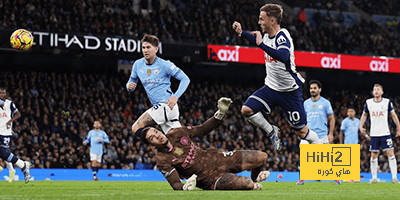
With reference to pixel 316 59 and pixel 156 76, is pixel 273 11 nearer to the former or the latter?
pixel 156 76

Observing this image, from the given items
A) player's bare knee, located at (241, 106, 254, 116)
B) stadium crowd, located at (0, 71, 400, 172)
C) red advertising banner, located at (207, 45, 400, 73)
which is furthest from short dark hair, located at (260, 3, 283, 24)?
red advertising banner, located at (207, 45, 400, 73)

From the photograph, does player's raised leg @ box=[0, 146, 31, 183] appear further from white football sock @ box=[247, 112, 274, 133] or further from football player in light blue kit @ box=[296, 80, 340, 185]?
football player in light blue kit @ box=[296, 80, 340, 185]

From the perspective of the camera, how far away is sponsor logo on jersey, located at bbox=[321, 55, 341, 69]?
1047 inches

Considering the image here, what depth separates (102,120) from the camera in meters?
22.6

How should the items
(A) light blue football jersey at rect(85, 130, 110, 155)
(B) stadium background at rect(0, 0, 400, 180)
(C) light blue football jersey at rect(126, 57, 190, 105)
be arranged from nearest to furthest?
(C) light blue football jersey at rect(126, 57, 190, 105) < (A) light blue football jersey at rect(85, 130, 110, 155) < (B) stadium background at rect(0, 0, 400, 180)

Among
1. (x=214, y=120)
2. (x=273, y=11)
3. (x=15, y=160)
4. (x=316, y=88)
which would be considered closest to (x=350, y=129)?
(x=316, y=88)

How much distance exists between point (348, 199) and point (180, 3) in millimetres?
22360

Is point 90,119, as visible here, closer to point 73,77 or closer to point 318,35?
point 73,77

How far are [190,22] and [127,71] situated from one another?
11.1 feet

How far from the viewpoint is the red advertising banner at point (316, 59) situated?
2438 cm

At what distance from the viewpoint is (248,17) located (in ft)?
90.8

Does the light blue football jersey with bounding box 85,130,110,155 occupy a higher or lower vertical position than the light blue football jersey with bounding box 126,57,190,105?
lower

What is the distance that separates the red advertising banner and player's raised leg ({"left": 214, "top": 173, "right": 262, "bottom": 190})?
657 inches

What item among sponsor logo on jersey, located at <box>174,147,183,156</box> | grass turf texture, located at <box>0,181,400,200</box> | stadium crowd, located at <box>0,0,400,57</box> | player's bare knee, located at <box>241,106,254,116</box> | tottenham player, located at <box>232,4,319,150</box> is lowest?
grass turf texture, located at <box>0,181,400,200</box>
